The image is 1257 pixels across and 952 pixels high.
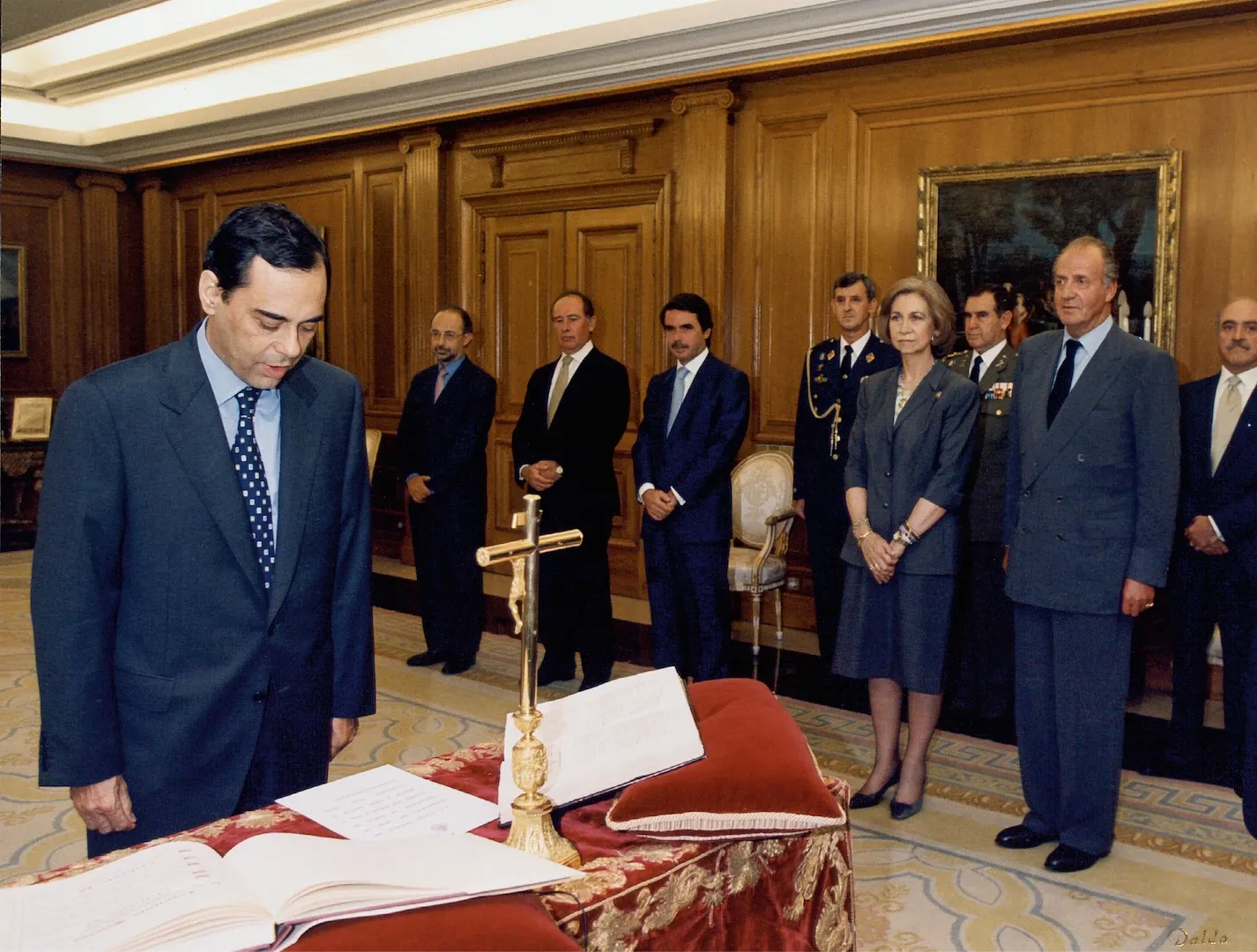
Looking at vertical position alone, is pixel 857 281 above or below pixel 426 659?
above

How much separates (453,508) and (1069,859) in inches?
127

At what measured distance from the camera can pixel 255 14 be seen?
7809mm

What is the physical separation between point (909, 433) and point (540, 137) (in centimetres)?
480

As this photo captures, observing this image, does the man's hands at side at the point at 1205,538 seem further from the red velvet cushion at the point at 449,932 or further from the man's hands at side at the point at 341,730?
the red velvet cushion at the point at 449,932

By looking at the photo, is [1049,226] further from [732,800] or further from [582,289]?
[732,800]

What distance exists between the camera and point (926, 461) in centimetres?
366

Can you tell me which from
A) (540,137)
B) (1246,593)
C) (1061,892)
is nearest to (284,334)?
(1061,892)

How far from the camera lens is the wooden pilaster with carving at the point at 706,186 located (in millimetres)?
6703

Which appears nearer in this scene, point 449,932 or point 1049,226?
point 449,932

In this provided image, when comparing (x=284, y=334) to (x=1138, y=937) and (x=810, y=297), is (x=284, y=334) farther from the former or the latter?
(x=810, y=297)

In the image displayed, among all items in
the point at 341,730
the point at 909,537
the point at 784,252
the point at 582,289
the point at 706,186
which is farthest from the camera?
the point at 582,289

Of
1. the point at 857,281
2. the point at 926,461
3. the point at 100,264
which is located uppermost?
the point at 100,264

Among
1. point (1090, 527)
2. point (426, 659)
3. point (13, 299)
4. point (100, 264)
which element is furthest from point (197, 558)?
point (100, 264)

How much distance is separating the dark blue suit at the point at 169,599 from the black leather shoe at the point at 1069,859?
93.4 inches
